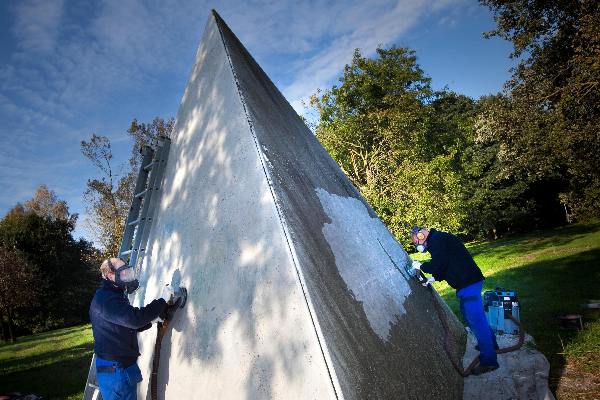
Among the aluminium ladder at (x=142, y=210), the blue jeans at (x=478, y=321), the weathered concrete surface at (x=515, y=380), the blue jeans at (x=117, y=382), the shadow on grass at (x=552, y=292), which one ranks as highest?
the aluminium ladder at (x=142, y=210)

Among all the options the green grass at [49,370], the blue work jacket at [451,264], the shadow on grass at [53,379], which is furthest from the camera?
the green grass at [49,370]

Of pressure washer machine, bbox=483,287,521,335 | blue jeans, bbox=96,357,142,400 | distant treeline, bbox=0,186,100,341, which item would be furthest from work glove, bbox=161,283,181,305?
distant treeline, bbox=0,186,100,341

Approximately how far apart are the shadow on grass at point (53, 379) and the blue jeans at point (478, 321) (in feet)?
26.5

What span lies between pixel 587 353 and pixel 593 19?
826cm

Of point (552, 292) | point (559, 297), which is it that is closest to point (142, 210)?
point (559, 297)

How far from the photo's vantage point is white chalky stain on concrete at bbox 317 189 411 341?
3.01 meters

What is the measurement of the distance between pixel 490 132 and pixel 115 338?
1302cm

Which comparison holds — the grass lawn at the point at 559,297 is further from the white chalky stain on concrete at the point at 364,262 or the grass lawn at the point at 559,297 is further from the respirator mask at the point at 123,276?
the respirator mask at the point at 123,276

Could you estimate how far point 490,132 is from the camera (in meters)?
12.1

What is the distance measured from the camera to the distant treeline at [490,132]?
31.8ft

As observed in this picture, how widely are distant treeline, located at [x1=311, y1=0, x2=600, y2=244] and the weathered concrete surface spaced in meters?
7.71

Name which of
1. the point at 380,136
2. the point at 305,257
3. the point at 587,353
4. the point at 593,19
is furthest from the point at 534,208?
the point at 305,257

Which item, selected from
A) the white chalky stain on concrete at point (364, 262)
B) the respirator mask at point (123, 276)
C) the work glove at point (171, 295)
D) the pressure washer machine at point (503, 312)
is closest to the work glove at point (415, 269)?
the white chalky stain on concrete at point (364, 262)

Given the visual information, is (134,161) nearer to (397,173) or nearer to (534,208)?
(397,173)
